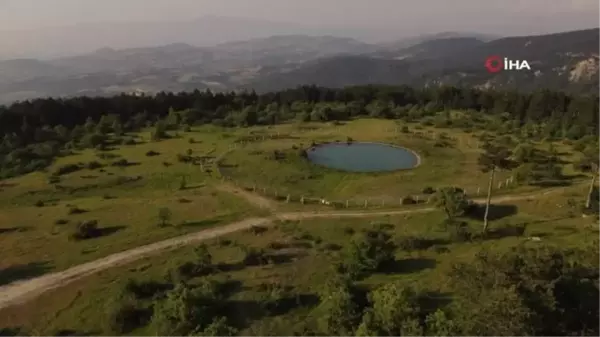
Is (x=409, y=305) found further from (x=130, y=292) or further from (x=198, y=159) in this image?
(x=198, y=159)

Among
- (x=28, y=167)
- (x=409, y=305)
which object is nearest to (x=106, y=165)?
(x=28, y=167)

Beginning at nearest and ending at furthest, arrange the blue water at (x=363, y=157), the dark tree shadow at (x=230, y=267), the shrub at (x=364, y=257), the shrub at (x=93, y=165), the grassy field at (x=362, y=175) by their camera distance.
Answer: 1. the shrub at (x=364, y=257)
2. the dark tree shadow at (x=230, y=267)
3. the grassy field at (x=362, y=175)
4. the blue water at (x=363, y=157)
5. the shrub at (x=93, y=165)

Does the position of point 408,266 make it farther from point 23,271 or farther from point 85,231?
point 23,271

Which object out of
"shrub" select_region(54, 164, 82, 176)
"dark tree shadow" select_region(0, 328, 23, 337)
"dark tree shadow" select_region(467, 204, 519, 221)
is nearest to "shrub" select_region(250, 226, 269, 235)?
"dark tree shadow" select_region(467, 204, 519, 221)

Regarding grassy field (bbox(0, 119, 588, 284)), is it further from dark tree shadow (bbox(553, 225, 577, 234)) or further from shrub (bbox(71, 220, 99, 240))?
dark tree shadow (bbox(553, 225, 577, 234))

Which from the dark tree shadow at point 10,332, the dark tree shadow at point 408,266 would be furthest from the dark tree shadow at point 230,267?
the dark tree shadow at point 10,332

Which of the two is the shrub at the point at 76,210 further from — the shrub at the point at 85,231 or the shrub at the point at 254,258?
the shrub at the point at 254,258

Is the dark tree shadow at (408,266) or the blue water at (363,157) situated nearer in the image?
the dark tree shadow at (408,266)
